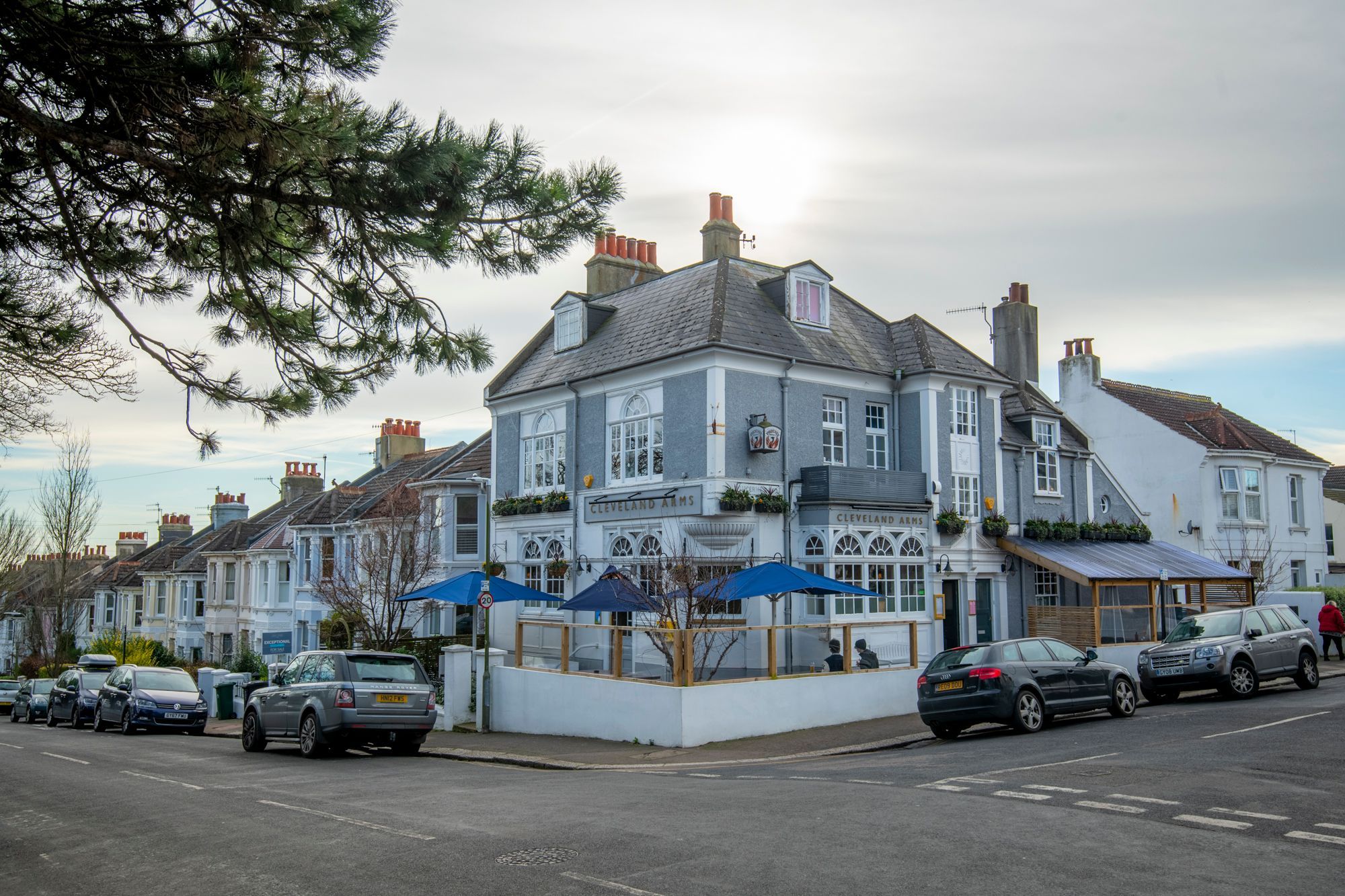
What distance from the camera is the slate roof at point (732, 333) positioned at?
24641 millimetres

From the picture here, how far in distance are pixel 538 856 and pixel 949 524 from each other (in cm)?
1891

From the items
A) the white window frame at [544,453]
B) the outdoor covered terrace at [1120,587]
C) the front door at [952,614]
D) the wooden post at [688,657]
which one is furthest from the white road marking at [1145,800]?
the white window frame at [544,453]

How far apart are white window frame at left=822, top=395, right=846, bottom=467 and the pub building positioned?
5 centimetres

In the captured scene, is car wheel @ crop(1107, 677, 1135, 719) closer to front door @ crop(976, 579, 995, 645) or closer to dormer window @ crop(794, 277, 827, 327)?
front door @ crop(976, 579, 995, 645)

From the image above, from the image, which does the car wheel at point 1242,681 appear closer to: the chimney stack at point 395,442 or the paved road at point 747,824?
the paved road at point 747,824

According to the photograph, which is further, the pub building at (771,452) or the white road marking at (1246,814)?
the pub building at (771,452)

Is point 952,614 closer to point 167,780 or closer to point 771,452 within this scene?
point 771,452

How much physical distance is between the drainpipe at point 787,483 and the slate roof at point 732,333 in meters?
0.70

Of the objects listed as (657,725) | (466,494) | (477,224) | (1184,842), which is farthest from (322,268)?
(466,494)

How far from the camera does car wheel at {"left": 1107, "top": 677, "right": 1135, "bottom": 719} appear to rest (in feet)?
58.8

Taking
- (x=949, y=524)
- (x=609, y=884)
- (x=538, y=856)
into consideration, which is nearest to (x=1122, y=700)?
(x=949, y=524)

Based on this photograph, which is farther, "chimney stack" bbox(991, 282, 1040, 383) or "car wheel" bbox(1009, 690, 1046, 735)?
"chimney stack" bbox(991, 282, 1040, 383)

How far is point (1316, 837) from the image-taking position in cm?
867

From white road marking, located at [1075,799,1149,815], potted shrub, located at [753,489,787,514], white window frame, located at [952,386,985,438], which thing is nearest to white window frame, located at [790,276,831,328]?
white window frame, located at [952,386,985,438]
